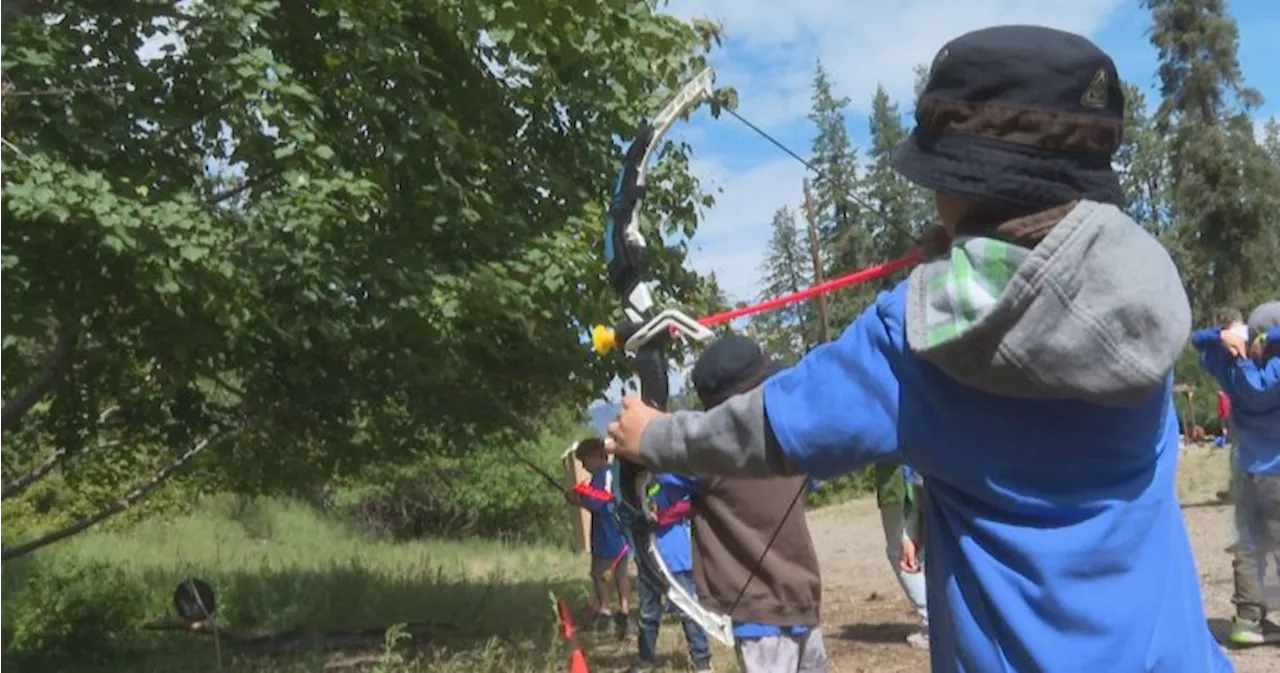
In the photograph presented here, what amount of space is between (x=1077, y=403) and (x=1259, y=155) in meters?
51.9

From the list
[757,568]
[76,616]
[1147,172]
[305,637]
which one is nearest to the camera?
[757,568]

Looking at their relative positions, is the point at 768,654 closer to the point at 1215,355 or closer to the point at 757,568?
the point at 757,568

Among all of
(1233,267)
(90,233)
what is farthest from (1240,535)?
(1233,267)

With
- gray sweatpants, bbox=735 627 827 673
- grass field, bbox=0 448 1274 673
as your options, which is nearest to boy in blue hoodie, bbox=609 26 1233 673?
gray sweatpants, bbox=735 627 827 673

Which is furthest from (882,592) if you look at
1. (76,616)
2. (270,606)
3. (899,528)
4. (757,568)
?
(757,568)

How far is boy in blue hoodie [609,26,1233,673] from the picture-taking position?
171 cm

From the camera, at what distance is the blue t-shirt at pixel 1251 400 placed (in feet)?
Answer: 23.8

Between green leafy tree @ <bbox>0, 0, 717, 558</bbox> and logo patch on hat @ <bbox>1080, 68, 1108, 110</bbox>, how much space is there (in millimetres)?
5335

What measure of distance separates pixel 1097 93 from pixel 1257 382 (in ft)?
19.9

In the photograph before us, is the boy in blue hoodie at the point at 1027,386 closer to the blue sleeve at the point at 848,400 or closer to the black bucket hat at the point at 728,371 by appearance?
the blue sleeve at the point at 848,400

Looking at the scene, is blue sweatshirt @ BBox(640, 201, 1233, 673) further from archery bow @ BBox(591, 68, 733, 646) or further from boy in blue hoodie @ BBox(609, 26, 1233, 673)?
archery bow @ BBox(591, 68, 733, 646)

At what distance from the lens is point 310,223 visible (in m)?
6.95

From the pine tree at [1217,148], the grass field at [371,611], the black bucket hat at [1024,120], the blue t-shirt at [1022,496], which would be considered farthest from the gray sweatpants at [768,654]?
the pine tree at [1217,148]

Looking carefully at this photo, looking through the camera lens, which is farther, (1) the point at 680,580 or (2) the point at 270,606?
(2) the point at 270,606
